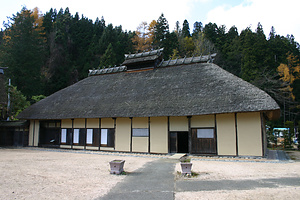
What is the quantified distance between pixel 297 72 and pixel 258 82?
8.69 m

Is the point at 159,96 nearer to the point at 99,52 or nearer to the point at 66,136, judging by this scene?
the point at 66,136

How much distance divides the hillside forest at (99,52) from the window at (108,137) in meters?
15.7

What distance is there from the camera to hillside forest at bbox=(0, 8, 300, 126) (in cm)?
3334

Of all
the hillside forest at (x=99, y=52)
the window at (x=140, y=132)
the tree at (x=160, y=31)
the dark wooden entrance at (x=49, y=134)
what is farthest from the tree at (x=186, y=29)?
the window at (x=140, y=132)

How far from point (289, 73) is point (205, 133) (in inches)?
1181

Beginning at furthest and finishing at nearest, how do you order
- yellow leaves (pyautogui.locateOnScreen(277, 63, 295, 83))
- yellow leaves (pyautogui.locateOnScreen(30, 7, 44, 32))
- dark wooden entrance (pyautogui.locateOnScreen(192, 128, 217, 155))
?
yellow leaves (pyautogui.locateOnScreen(30, 7, 44, 32)) → yellow leaves (pyautogui.locateOnScreen(277, 63, 295, 83)) → dark wooden entrance (pyautogui.locateOnScreen(192, 128, 217, 155))

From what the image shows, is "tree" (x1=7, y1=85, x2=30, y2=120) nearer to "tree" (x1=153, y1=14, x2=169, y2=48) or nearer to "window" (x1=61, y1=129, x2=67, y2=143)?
"window" (x1=61, y1=129, x2=67, y2=143)

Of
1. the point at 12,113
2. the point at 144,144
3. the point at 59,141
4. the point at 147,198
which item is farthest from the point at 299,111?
the point at 12,113

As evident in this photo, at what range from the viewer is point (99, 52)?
42.2 meters

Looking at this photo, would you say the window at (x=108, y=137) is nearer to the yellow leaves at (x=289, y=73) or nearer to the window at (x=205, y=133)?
the window at (x=205, y=133)

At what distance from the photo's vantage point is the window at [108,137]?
54.4 feet

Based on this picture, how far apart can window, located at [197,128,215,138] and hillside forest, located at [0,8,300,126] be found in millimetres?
23100

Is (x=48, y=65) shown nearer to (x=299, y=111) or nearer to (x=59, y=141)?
(x=59, y=141)

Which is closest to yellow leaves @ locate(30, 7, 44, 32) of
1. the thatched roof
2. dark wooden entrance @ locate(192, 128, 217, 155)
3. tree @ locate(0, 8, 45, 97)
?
tree @ locate(0, 8, 45, 97)
